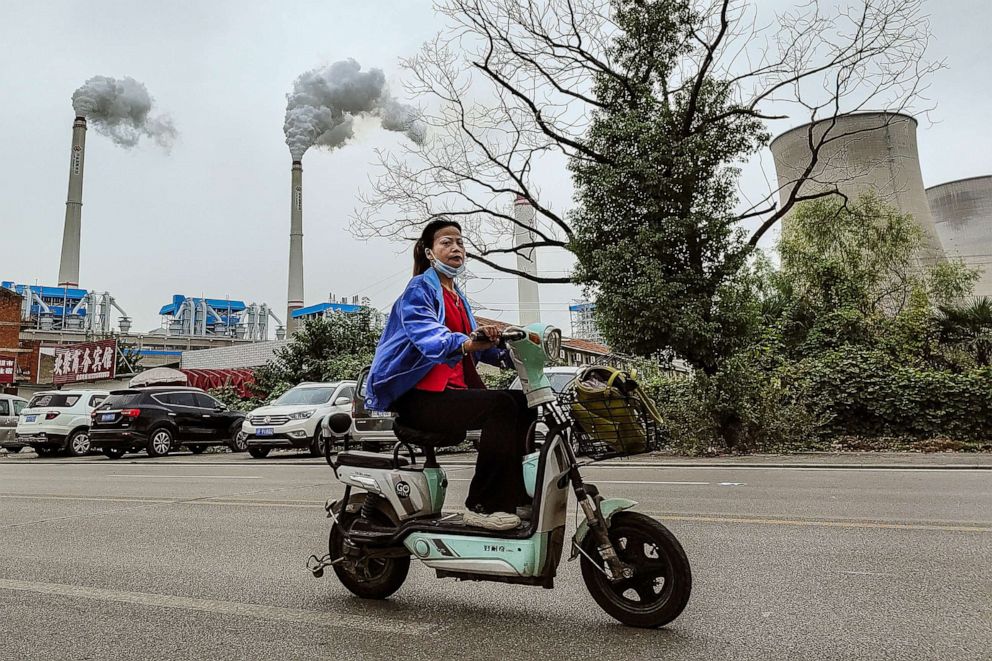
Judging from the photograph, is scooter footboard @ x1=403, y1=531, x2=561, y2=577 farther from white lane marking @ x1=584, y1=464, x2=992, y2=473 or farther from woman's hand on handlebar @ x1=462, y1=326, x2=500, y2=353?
white lane marking @ x1=584, y1=464, x2=992, y2=473

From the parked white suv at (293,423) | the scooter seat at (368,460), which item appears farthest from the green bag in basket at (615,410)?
the parked white suv at (293,423)

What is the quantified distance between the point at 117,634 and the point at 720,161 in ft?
50.5

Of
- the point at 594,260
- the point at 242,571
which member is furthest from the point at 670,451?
the point at 242,571

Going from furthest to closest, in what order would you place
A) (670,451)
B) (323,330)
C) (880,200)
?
1. (323,330)
2. (880,200)
3. (670,451)

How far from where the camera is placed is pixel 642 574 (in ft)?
11.0

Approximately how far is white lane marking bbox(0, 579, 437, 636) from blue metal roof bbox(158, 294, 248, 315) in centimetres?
9734

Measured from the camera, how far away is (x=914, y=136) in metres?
30.0

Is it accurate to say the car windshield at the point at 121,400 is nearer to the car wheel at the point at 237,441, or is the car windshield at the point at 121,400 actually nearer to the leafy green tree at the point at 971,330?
the car wheel at the point at 237,441

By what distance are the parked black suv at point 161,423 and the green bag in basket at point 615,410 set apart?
1701 centimetres

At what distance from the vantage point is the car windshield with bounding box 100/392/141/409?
19.0 meters

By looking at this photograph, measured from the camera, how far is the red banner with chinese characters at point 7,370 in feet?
140

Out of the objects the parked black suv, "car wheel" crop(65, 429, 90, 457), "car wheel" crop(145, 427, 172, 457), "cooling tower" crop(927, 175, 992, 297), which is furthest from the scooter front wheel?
"cooling tower" crop(927, 175, 992, 297)

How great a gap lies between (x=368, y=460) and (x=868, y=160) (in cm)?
3007

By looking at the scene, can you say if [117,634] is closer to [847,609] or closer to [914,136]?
[847,609]
